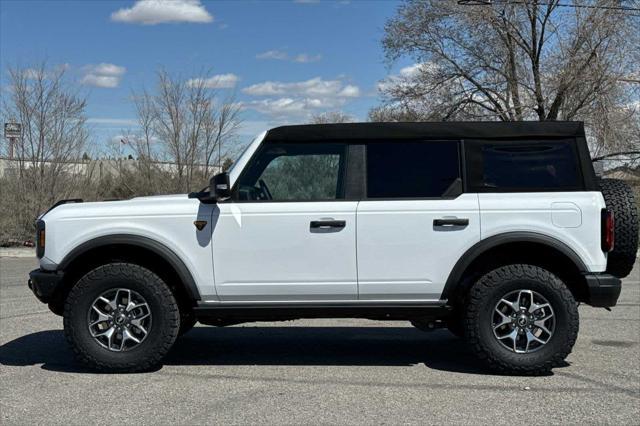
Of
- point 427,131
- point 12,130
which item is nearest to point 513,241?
point 427,131

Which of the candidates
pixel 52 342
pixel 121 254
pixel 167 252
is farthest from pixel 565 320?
pixel 52 342

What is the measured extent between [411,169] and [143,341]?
105 inches

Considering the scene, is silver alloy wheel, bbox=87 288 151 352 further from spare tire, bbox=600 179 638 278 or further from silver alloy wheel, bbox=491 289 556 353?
spare tire, bbox=600 179 638 278

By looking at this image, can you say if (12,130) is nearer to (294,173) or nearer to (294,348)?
(294,348)

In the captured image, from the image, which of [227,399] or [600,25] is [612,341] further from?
[600,25]

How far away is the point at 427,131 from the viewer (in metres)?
5.88

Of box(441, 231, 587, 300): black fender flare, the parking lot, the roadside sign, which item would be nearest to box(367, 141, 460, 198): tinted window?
box(441, 231, 587, 300): black fender flare

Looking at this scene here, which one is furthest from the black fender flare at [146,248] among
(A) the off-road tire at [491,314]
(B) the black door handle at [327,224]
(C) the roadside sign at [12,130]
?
(C) the roadside sign at [12,130]

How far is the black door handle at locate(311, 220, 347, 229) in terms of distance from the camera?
5664 millimetres

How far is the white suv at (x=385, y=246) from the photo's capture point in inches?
223

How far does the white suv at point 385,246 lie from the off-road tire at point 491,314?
0.01 m

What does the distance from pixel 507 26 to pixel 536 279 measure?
19654 mm

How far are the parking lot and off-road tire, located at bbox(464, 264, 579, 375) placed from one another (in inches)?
6.0

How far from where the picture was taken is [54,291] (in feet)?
18.9
